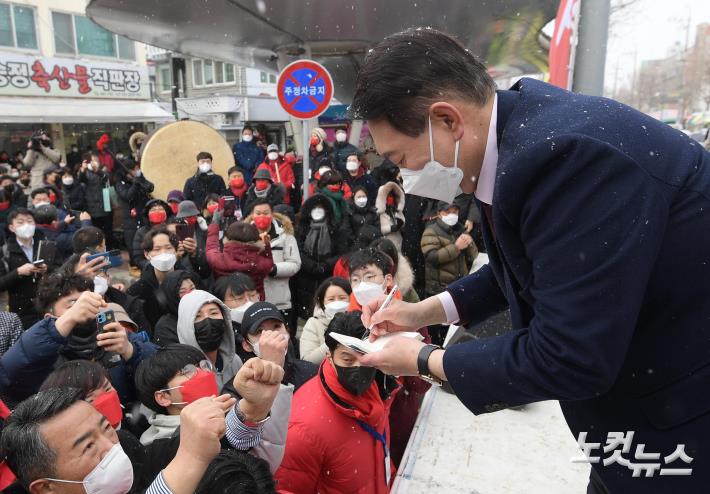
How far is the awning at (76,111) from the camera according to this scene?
16.2m

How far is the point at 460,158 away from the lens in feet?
4.49

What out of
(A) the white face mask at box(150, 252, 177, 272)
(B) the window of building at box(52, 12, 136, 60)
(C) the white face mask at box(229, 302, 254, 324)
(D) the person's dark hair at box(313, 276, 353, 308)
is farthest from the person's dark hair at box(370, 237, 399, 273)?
(B) the window of building at box(52, 12, 136, 60)

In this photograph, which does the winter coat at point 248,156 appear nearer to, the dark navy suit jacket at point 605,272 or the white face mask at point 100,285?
the white face mask at point 100,285

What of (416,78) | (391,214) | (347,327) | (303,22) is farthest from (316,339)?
(303,22)

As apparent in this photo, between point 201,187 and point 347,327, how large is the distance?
618cm

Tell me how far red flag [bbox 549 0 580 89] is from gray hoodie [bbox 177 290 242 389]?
2.70 meters

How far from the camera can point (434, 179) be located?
57.1 inches

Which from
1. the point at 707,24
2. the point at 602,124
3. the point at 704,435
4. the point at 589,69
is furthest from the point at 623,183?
the point at 707,24

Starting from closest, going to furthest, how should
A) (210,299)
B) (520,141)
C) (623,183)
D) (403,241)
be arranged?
1. (623,183)
2. (520,141)
3. (210,299)
4. (403,241)

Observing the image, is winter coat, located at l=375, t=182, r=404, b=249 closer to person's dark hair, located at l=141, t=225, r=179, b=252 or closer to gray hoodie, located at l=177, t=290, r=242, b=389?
person's dark hair, located at l=141, t=225, r=179, b=252

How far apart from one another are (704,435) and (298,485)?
173 centimetres

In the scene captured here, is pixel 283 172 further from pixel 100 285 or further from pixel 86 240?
pixel 100 285

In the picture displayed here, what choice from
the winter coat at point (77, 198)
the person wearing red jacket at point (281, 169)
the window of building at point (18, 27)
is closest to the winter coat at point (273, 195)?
the person wearing red jacket at point (281, 169)

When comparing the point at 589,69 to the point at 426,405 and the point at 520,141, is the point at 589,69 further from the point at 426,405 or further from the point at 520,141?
the point at 520,141
